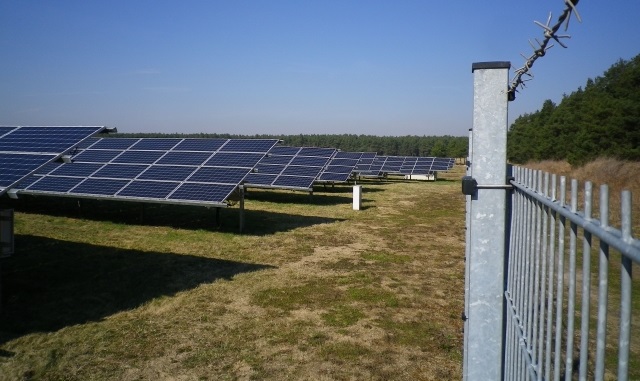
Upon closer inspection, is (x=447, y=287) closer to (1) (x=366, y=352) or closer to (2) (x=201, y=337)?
(1) (x=366, y=352)

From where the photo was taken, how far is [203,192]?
1251 centimetres

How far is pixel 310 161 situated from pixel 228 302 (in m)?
16.4

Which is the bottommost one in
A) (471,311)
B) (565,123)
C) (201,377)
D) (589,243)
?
(201,377)

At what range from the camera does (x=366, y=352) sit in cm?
564

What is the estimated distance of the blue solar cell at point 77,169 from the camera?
15.5 metres

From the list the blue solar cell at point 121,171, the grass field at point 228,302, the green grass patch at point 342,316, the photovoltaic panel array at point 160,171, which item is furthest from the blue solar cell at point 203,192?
the green grass patch at point 342,316

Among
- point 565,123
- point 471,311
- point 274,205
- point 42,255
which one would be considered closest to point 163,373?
point 471,311

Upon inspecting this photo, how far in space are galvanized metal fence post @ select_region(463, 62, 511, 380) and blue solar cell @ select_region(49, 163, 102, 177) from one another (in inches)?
603

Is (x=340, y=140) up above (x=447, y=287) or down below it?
above

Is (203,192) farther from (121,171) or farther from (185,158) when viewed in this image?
(121,171)

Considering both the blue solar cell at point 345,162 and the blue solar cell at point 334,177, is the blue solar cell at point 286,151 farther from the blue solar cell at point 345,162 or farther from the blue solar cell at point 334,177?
the blue solar cell at point 345,162

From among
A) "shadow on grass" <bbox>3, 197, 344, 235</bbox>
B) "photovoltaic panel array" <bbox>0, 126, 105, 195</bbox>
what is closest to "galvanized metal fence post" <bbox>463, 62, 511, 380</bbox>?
"photovoltaic panel array" <bbox>0, 126, 105, 195</bbox>

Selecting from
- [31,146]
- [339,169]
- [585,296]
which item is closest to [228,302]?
[31,146]

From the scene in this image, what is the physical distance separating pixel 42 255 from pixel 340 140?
130 meters
